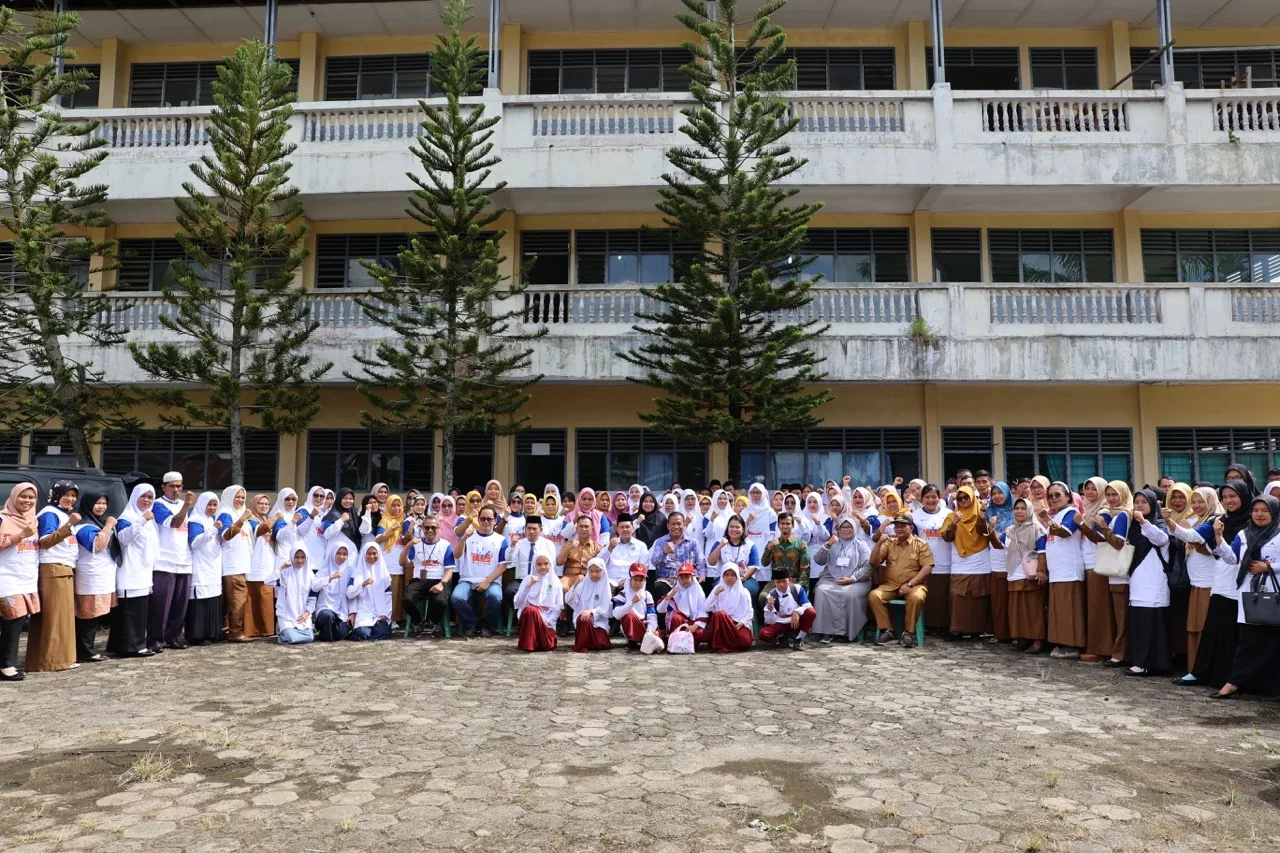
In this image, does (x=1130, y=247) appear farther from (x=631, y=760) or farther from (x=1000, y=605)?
(x=631, y=760)

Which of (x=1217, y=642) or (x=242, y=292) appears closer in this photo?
(x=1217, y=642)

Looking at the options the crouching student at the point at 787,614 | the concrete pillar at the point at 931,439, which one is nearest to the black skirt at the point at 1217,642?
the crouching student at the point at 787,614

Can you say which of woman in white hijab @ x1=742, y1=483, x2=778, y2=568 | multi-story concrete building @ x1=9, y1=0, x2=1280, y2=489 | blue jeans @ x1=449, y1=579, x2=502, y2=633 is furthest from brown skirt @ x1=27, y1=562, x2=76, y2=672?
multi-story concrete building @ x1=9, y1=0, x2=1280, y2=489

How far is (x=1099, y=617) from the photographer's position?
728 cm

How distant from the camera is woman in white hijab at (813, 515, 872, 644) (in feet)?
27.4

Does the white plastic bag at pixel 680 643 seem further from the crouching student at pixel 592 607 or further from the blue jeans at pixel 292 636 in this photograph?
the blue jeans at pixel 292 636

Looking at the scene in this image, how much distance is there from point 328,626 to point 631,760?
16.1 ft

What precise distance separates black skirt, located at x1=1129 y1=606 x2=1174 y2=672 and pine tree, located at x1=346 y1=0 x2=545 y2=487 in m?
8.45

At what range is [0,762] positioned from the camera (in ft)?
14.6

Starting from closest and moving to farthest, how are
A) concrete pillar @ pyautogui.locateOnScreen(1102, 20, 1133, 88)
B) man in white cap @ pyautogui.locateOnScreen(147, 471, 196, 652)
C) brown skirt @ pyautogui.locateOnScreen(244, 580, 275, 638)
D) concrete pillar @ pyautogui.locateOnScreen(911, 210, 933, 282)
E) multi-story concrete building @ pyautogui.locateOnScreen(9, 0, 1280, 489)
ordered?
man in white cap @ pyautogui.locateOnScreen(147, 471, 196, 652)
brown skirt @ pyautogui.locateOnScreen(244, 580, 275, 638)
multi-story concrete building @ pyautogui.locateOnScreen(9, 0, 1280, 489)
concrete pillar @ pyautogui.locateOnScreen(911, 210, 933, 282)
concrete pillar @ pyautogui.locateOnScreen(1102, 20, 1133, 88)

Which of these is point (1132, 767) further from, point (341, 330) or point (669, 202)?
point (341, 330)

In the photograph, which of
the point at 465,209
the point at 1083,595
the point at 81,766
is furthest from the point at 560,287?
the point at 81,766

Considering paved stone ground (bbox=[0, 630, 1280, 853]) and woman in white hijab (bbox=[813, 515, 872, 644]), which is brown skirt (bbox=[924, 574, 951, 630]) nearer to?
woman in white hijab (bbox=[813, 515, 872, 644])

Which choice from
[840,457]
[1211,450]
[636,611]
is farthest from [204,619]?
[1211,450]
